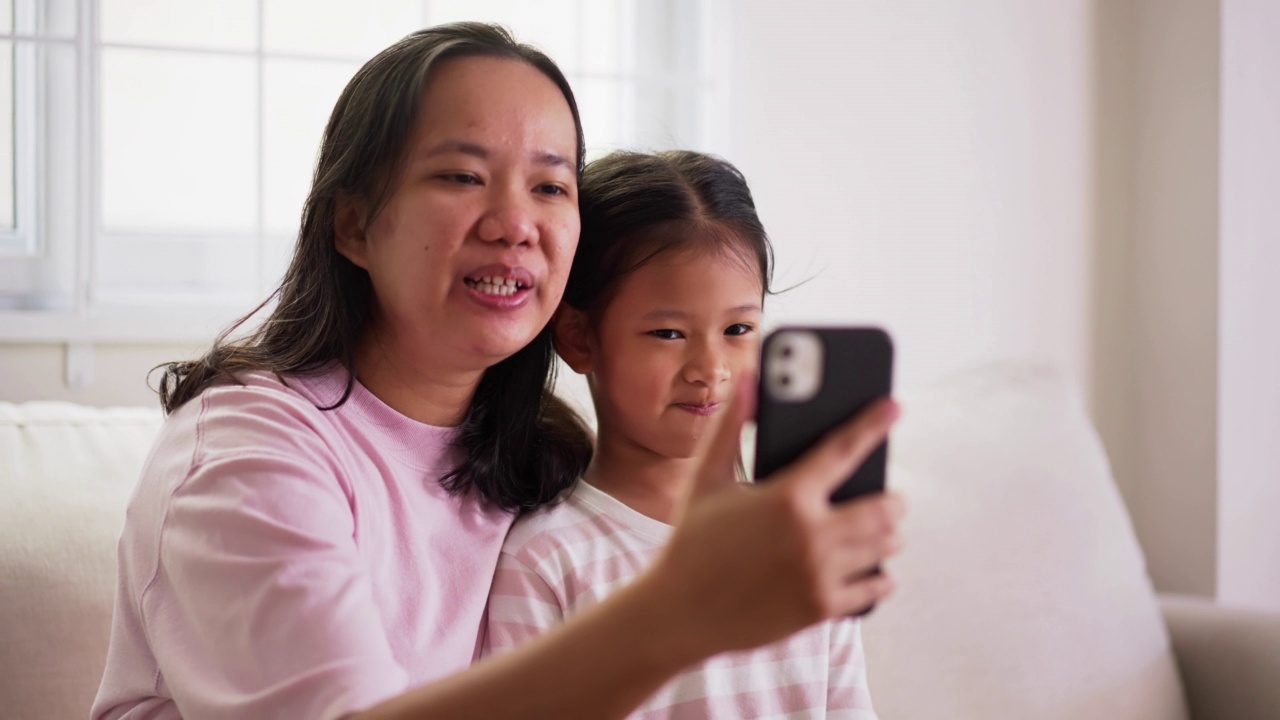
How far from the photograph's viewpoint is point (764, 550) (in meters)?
0.56

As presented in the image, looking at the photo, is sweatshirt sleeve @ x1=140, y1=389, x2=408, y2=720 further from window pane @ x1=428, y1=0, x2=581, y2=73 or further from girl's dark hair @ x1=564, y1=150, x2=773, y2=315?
window pane @ x1=428, y1=0, x2=581, y2=73

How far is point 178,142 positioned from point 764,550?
1.62 metres

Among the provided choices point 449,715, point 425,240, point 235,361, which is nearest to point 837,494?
point 449,715

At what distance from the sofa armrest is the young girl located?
624 millimetres

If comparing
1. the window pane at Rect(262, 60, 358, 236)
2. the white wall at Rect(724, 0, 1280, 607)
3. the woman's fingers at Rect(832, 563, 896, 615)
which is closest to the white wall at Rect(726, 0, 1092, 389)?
the white wall at Rect(724, 0, 1280, 607)

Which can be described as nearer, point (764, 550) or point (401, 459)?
point (764, 550)

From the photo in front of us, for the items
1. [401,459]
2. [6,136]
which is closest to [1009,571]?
[401,459]

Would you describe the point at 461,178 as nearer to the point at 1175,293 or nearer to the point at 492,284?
the point at 492,284

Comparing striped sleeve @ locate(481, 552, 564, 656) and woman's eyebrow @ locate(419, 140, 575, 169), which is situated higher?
woman's eyebrow @ locate(419, 140, 575, 169)

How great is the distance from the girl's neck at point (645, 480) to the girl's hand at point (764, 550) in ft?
1.84

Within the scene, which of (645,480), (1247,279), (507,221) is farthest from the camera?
(1247,279)

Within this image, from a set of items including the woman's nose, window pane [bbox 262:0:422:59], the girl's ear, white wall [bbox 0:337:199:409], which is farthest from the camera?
window pane [bbox 262:0:422:59]

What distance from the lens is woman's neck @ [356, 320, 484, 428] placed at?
1.05 meters

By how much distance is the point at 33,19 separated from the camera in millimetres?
1759
